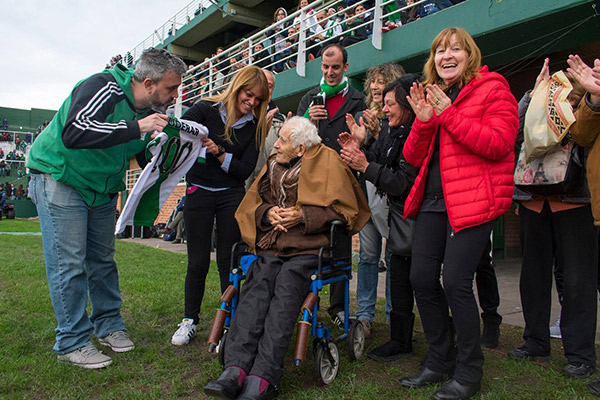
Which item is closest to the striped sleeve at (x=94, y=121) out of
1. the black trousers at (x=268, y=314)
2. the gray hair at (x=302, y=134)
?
the gray hair at (x=302, y=134)

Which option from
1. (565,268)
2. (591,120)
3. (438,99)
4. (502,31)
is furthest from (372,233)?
(502,31)

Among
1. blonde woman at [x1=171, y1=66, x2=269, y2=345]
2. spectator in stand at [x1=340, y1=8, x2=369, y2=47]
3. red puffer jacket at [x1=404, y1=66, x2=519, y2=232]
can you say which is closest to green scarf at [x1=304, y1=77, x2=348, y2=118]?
blonde woman at [x1=171, y1=66, x2=269, y2=345]

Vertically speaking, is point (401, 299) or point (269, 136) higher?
point (269, 136)

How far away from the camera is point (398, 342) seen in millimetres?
3338

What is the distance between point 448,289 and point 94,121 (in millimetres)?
2385

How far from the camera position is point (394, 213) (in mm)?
3277

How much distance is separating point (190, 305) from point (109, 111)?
62.9 inches

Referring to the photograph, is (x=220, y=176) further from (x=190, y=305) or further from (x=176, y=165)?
(x=190, y=305)

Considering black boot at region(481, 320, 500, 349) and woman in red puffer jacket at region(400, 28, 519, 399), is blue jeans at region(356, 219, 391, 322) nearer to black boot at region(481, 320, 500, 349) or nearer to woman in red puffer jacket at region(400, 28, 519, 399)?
black boot at region(481, 320, 500, 349)

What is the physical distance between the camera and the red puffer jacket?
2.52 m

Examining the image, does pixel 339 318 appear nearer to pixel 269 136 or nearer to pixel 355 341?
pixel 355 341

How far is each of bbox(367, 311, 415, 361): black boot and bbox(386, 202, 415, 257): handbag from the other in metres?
0.50

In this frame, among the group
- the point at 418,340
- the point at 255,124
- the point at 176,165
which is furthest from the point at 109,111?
the point at 418,340

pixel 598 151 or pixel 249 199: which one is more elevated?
pixel 598 151
